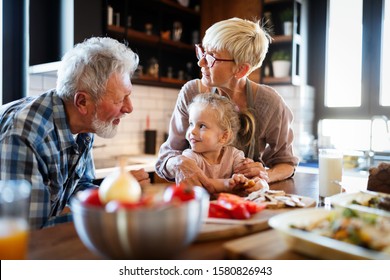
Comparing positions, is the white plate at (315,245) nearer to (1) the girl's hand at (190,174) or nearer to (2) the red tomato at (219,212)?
(2) the red tomato at (219,212)

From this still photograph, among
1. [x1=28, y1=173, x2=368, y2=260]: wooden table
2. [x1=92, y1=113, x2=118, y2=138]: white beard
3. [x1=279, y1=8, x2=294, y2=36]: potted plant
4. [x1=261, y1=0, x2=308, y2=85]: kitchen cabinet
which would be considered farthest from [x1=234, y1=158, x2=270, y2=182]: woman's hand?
[x1=279, y1=8, x2=294, y2=36]: potted plant

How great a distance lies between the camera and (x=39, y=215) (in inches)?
47.1

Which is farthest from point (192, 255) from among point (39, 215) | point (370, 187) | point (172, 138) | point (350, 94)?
point (350, 94)

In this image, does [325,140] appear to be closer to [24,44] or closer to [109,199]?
[24,44]

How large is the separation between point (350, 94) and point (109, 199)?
3.60 metres

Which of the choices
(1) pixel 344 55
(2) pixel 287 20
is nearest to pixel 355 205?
(2) pixel 287 20

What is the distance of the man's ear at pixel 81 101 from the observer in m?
1.46

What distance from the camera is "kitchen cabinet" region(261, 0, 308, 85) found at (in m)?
3.54

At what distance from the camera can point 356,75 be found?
3.75 meters

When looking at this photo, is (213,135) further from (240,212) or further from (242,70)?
(240,212)

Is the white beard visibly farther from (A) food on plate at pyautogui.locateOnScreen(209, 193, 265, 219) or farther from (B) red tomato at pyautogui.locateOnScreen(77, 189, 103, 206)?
(B) red tomato at pyautogui.locateOnScreen(77, 189, 103, 206)

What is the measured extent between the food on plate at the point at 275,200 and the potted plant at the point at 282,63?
2.52 metres

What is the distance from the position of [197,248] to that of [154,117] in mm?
3071

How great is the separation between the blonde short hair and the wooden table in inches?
43.3
